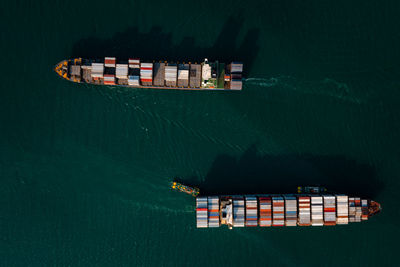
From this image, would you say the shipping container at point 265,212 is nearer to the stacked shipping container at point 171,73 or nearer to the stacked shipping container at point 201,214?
the stacked shipping container at point 201,214

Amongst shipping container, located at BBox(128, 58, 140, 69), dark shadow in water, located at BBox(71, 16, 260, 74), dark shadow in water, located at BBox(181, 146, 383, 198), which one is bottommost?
dark shadow in water, located at BBox(181, 146, 383, 198)

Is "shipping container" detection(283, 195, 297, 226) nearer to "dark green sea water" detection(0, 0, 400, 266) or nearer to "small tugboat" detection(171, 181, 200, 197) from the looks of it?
"dark green sea water" detection(0, 0, 400, 266)

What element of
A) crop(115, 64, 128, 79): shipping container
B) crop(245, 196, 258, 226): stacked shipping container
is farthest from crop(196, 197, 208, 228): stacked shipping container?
crop(115, 64, 128, 79): shipping container

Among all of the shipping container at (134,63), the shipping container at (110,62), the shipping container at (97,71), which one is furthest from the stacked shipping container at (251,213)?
the shipping container at (97,71)

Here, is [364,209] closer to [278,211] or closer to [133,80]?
[278,211]

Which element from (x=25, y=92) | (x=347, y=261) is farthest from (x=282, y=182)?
(x=25, y=92)

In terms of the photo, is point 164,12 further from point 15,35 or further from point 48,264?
point 48,264
